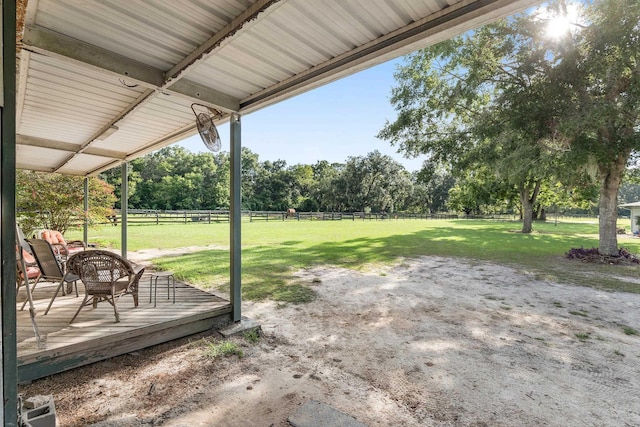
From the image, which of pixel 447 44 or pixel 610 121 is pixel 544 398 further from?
pixel 447 44

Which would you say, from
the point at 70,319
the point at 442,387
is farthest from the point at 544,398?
the point at 70,319

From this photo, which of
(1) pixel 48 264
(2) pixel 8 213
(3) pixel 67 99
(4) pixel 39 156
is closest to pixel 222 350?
(2) pixel 8 213

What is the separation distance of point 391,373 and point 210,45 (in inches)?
123

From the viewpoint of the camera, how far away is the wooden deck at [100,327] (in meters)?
2.43

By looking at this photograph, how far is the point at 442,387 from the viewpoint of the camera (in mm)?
A: 2439

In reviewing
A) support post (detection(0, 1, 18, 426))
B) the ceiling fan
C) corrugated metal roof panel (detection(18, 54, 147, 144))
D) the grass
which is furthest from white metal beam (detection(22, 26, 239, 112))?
the grass

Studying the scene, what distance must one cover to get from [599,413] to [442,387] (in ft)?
3.42

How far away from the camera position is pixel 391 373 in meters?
2.65

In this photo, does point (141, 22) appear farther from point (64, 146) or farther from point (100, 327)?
point (64, 146)

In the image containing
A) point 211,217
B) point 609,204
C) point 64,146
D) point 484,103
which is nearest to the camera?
point 64,146

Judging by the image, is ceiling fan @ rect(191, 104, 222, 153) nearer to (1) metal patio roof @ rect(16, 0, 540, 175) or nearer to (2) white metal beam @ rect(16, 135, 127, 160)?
(1) metal patio roof @ rect(16, 0, 540, 175)

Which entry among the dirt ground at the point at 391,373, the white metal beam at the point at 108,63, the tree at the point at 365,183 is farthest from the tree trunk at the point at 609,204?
the tree at the point at 365,183

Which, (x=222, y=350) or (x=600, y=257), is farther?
(x=600, y=257)

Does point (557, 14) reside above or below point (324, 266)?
above
